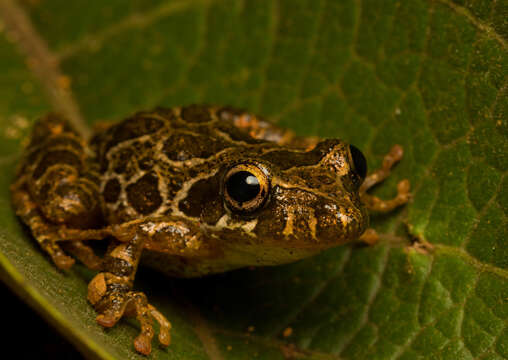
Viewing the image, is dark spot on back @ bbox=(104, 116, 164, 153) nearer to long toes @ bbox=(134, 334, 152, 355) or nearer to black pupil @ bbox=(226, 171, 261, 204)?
black pupil @ bbox=(226, 171, 261, 204)

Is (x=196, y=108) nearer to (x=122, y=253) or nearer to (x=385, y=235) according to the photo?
(x=122, y=253)

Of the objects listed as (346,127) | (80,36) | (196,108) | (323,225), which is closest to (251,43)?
(196,108)

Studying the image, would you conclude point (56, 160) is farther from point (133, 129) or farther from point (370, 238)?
point (370, 238)

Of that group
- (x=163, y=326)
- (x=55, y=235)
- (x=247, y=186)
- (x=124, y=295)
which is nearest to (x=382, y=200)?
(x=247, y=186)

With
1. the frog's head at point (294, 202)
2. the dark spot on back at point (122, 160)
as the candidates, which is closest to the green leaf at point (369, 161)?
the frog's head at point (294, 202)

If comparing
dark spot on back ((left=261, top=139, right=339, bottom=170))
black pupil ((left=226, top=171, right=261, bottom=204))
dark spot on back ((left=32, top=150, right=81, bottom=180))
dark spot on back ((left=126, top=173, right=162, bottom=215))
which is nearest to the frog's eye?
black pupil ((left=226, top=171, right=261, bottom=204))

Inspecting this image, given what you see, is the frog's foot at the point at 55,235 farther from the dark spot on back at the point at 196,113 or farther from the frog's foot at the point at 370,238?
the frog's foot at the point at 370,238
